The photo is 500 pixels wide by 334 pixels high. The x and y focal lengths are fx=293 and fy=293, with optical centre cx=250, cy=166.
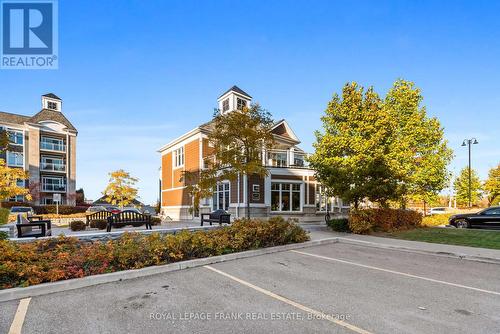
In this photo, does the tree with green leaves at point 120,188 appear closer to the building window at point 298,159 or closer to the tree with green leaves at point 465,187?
the building window at point 298,159

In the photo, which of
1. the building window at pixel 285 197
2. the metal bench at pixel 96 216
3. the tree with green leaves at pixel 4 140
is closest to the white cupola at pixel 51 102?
the metal bench at pixel 96 216

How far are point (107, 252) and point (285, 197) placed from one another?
783 inches

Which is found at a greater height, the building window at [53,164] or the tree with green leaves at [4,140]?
the building window at [53,164]

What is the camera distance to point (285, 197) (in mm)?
25688

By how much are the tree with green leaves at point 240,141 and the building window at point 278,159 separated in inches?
→ 509

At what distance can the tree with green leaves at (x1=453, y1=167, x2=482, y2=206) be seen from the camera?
45216 mm

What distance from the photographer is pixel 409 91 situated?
82.2 ft

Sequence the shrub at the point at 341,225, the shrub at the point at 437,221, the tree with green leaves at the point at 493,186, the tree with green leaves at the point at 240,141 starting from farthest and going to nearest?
the tree with green leaves at the point at 493,186 < the shrub at the point at 437,221 < the shrub at the point at 341,225 < the tree with green leaves at the point at 240,141

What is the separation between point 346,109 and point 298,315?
14.9m

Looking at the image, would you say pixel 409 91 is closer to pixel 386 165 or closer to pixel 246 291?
pixel 386 165

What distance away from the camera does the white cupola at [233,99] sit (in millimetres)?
28609

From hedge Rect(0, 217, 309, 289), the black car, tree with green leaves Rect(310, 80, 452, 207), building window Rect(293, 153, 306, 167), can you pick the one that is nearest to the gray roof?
building window Rect(293, 153, 306, 167)

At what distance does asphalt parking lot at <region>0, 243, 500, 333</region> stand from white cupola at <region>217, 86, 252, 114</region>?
2251cm

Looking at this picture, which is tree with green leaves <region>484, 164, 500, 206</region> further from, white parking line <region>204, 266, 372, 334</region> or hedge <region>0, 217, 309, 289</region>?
white parking line <region>204, 266, 372, 334</region>
